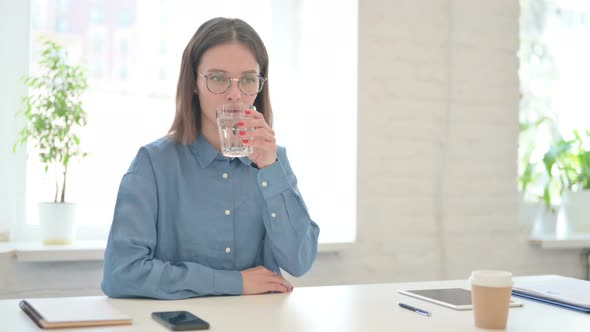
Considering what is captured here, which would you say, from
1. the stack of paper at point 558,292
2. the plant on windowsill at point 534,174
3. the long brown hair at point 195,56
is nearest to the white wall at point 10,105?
the long brown hair at point 195,56

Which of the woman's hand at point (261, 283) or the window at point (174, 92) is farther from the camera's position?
the window at point (174, 92)

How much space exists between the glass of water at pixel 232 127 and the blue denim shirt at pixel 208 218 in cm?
15

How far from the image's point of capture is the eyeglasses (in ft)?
6.55

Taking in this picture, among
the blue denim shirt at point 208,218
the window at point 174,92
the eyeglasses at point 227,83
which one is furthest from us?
the window at point 174,92

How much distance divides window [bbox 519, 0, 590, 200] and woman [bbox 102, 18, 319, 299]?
6.97 feet

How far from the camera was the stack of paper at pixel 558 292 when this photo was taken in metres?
1.77

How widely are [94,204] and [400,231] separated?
1263mm

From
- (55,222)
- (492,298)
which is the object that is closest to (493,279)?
(492,298)

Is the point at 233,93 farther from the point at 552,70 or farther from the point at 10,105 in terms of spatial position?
the point at 552,70

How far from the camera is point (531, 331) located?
4.94 ft

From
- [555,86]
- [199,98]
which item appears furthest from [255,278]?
[555,86]

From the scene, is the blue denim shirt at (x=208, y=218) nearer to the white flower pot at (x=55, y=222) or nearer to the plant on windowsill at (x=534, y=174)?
the white flower pot at (x=55, y=222)

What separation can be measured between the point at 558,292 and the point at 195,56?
110cm

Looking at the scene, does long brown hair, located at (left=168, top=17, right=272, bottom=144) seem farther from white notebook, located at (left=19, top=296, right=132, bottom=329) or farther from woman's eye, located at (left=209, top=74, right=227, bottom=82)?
white notebook, located at (left=19, top=296, right=132, bottom=329)
